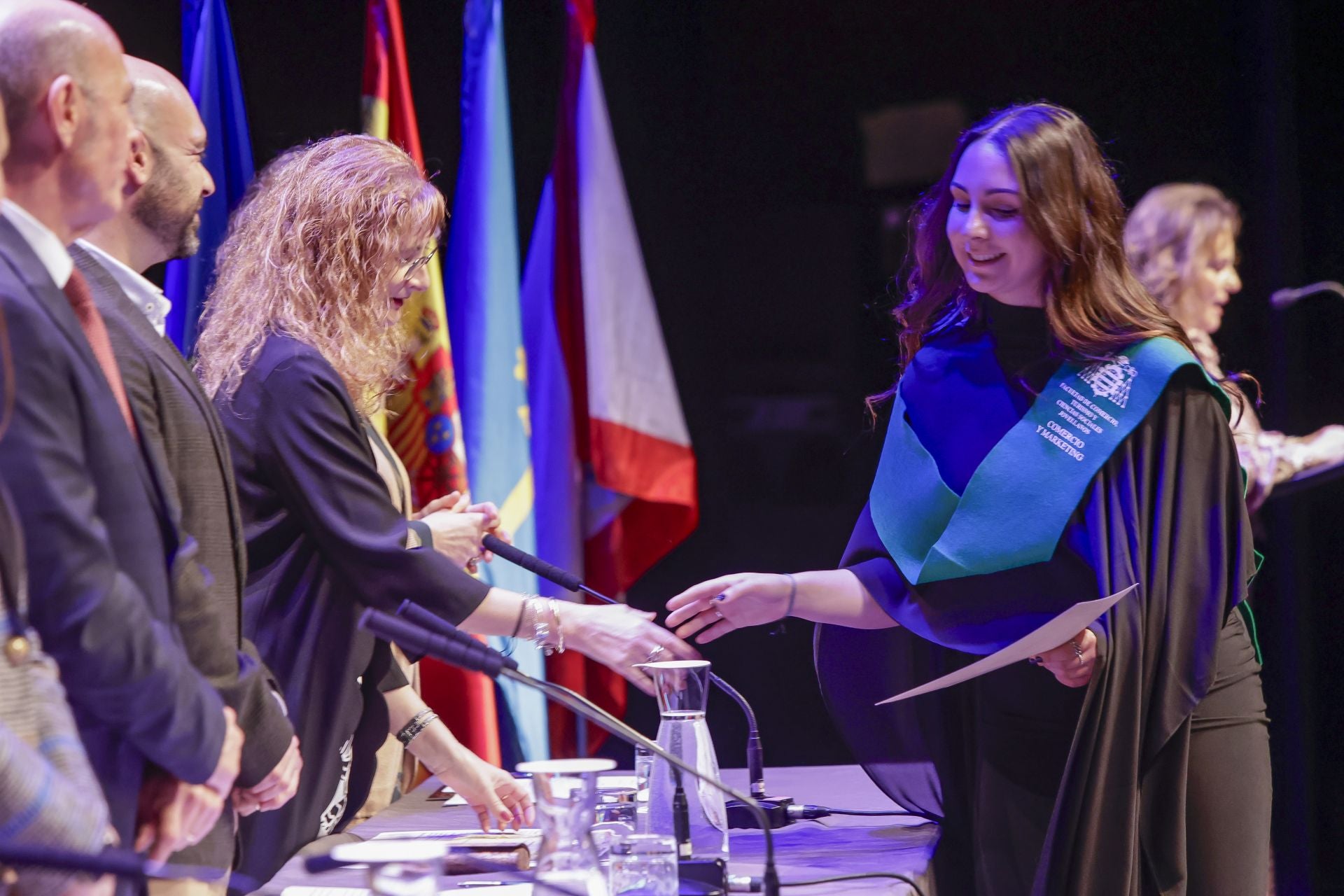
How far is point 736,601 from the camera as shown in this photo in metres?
2.09

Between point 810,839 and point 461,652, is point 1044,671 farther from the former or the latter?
point 461,652

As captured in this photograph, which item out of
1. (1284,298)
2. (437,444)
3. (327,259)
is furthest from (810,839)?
(1284,298)

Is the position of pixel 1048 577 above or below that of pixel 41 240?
below

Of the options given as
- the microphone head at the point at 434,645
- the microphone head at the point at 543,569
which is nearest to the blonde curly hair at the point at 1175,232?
the microphone head at the point at 543,569

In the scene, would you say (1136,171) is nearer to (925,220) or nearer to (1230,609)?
(925,220)

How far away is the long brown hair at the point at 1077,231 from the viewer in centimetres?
204

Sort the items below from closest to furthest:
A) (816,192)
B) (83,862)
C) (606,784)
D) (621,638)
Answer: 1. (83,862)
2. (621,638)
3. (606,784)
4. (816,192)

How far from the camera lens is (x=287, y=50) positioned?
11.6ft

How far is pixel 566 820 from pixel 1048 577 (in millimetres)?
1045

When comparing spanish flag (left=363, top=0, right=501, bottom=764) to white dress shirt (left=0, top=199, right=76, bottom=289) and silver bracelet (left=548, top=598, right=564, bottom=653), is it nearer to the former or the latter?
silver bracelet (left=548, top=598, right=564, bottom=653)

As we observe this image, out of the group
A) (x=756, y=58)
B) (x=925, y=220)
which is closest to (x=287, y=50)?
(x=756, y=58)

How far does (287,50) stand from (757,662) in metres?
2.08

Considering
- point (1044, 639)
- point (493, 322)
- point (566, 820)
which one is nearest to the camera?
point (566, 820)

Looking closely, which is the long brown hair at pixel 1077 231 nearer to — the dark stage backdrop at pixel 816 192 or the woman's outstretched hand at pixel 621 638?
the woman's outstretched hand at pixel 621 638
